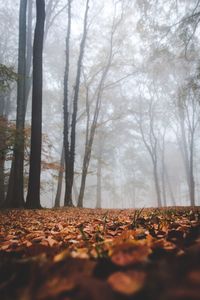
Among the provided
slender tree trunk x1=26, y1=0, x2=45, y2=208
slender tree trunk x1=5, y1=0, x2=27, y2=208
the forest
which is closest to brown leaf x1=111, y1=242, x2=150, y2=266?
the forest

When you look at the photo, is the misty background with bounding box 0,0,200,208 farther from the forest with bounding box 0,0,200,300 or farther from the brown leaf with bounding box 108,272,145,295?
the brown leaf with bounding box 108,272,145,295

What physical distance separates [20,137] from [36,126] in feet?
2.18

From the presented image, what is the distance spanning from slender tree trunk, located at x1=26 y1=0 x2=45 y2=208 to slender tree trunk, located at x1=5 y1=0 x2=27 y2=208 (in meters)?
0.40

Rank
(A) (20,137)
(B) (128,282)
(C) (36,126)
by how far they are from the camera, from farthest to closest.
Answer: (C) (36,126)
(A) (20,137)
(B) (128,282)

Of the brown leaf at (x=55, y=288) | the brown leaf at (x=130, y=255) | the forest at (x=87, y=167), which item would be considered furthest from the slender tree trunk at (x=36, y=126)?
the brown leaf at (x=55, y=288)

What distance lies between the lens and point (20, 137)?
6.15 meters

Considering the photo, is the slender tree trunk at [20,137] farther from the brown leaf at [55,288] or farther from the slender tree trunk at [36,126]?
the brown leaf at [55,288]

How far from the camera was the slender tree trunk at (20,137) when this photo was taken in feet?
23.1

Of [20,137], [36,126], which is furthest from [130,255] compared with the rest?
[36,126]

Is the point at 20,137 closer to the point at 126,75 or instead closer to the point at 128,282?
the point at 128,282

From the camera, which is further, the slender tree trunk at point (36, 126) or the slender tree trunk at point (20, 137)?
the slender tree trunk at point (20, 137)

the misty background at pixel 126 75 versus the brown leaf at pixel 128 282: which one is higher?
the misty background at pixel 126 75

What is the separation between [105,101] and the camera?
798 inches

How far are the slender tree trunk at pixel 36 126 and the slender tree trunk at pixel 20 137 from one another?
0.40m
